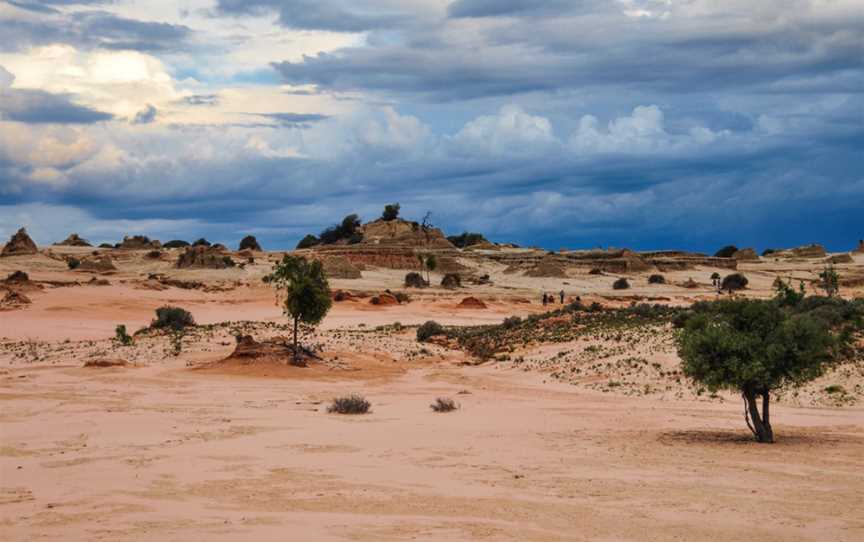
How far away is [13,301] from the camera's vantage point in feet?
175

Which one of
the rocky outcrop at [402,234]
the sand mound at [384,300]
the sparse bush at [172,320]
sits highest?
the rocky outcrop at [402,234]

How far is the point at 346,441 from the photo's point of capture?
1661cm

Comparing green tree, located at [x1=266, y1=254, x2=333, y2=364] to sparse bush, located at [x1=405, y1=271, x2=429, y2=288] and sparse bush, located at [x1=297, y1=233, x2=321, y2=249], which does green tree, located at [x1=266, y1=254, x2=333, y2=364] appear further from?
sparse bush, located at [x1=297, y1=233, x2=321, y2=249]

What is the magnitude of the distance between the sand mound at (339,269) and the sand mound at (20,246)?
2645 centimetres

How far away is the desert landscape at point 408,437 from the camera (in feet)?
34.8

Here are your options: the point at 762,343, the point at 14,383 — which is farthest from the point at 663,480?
the point at 14,383

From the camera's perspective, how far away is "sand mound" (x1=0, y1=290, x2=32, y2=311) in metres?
52.2

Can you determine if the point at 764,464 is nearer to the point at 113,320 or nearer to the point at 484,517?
the point at 484,517

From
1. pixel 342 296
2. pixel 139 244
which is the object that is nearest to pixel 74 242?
pixel 139 244

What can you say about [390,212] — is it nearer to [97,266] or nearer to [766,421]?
[97,266]

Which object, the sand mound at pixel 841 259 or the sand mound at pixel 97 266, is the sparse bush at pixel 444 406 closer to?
the sand mound at pixel 97 266

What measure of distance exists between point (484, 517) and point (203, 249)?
2962 inches

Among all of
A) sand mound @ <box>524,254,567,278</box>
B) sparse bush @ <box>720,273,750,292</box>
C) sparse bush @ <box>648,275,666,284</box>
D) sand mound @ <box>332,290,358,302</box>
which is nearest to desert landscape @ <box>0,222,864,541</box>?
sand mound @ <box>332,290,358,302</box>

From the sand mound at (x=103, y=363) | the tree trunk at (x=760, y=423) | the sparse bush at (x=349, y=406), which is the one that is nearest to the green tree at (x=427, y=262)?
the sand mound at (x=103, y=363)
